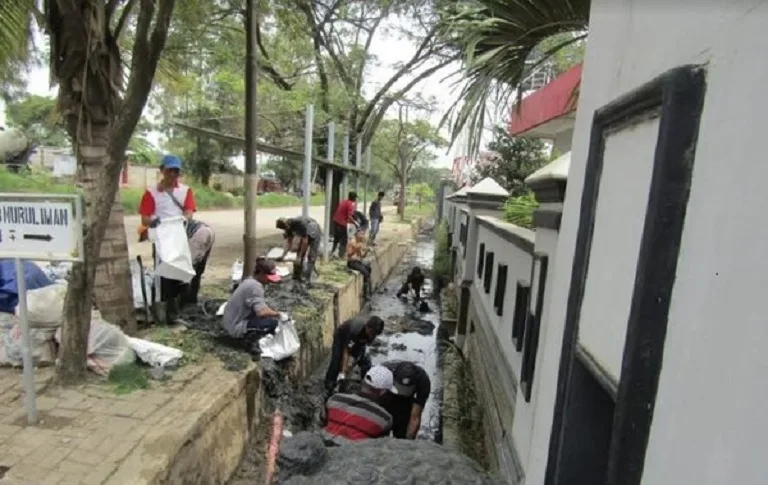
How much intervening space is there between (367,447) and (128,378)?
2648mm

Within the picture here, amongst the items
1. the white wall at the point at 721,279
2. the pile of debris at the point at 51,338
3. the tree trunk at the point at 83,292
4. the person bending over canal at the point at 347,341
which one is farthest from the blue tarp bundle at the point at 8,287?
the white wall at the point at 721,279

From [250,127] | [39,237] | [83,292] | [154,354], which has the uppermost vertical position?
[250,127]

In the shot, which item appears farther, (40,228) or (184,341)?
(184,341)

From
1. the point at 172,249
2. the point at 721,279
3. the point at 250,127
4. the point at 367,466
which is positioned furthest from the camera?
the point at 250,127

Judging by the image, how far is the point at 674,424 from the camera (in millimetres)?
1233

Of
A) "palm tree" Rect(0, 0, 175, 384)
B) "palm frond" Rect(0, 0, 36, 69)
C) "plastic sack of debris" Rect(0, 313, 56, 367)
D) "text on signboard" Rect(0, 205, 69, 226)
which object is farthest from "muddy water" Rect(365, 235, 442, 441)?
"palm frond" Rect(0, 0, 36, 69)

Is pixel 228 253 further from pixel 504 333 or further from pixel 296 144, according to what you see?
pixel 504 333

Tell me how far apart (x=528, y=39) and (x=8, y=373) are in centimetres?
463

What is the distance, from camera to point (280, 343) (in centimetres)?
563

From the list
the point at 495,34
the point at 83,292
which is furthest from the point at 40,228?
the point at 495,34

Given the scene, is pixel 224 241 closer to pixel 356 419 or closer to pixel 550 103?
pixel 550 103

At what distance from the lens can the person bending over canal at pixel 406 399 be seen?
4.76 m

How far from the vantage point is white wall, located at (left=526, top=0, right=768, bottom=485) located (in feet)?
3.25

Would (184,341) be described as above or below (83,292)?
below
